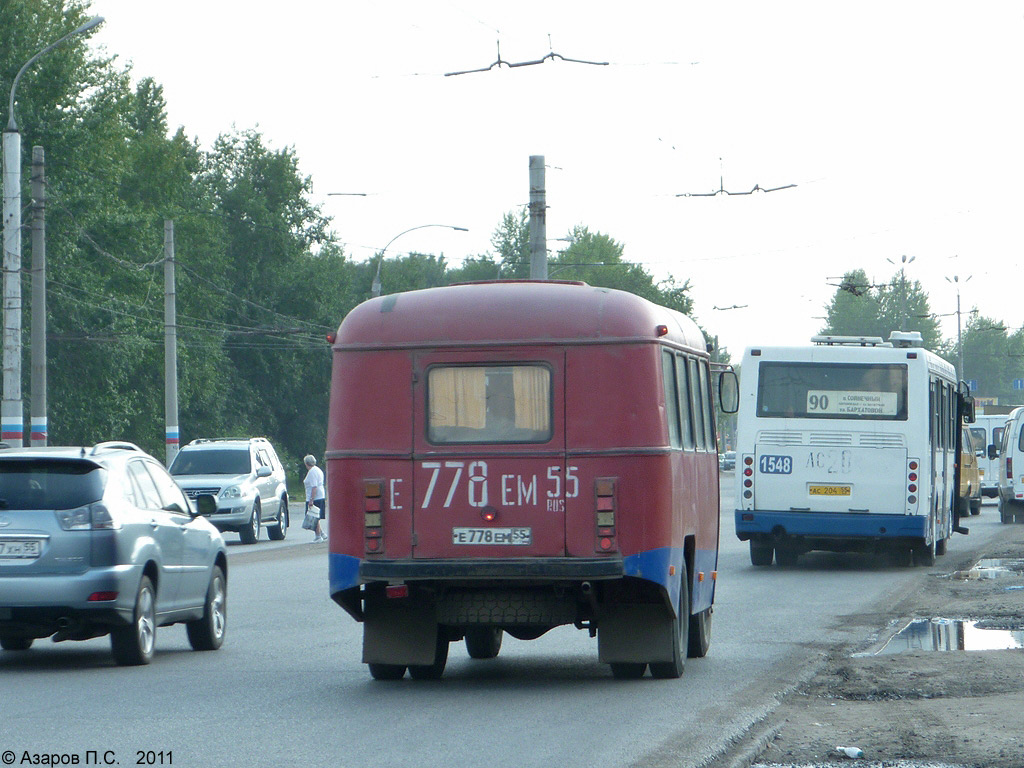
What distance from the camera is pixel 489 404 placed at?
10867 millimetres

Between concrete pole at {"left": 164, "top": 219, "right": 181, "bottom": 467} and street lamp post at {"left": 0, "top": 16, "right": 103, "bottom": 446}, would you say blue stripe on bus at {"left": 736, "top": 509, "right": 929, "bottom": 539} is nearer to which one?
street lamp post at {"left": 0, "top": 16, "right": 103, "bottom": 446}

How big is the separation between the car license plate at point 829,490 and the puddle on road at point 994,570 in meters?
1.82

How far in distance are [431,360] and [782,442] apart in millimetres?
13311

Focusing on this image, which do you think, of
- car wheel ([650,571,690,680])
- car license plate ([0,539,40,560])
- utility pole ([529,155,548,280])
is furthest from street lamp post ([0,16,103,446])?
car wheel ([650,571,690,680])

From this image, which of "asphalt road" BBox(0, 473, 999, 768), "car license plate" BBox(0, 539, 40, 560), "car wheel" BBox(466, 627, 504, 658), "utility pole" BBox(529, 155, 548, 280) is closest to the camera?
"asphalt road" BBox(0, 473, 999, 768)

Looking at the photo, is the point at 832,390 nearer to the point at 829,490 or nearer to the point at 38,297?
the point at 829,490

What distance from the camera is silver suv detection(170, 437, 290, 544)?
31438 millimetres

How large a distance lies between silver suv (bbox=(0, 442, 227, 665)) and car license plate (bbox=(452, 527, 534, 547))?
279 centimetres

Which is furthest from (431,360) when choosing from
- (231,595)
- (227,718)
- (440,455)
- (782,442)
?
(782,442)

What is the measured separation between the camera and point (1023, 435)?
38.2 metres

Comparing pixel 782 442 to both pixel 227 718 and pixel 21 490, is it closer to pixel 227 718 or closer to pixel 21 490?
pixel 21 490

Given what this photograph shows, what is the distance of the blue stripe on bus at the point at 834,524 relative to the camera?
22.8 meters

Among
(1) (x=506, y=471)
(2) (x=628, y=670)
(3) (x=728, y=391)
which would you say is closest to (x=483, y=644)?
(2) (x=628, y=670)

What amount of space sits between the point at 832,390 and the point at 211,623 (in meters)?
11.9
